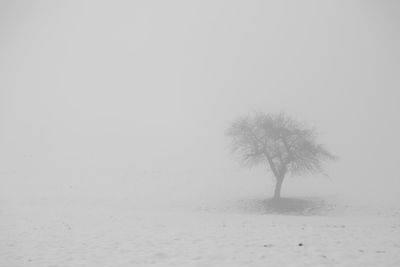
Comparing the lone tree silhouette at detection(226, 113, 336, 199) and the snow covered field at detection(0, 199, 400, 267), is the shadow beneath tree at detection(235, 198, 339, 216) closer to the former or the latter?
the lone tree silhouette at detection(226, 113, 336, 199)

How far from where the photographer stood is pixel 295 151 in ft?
113

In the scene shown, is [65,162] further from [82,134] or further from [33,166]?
[82,134]

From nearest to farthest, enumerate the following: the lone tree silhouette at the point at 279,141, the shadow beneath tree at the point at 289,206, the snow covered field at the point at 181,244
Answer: the snow covered field at the point at 181,244
the shadow beneath tree at the point at 289,206
the lone tree silhouette at the point at 279,141

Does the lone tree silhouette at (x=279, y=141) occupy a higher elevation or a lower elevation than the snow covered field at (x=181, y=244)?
higher

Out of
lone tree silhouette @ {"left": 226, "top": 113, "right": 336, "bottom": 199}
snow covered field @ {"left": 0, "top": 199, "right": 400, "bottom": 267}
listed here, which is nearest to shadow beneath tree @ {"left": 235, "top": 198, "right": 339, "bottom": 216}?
lone tree silhouette @ {"left": 226, "top": 113, "right": 336, "bottom": 199}

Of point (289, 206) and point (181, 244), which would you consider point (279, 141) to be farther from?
point (181, 244)

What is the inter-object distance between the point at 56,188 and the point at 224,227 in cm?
3254

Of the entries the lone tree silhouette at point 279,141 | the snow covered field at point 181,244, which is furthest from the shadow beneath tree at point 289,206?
the snow covered field at point 181,244

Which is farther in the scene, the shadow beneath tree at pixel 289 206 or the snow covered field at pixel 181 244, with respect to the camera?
the shadow beneath tree at pixel 289 206

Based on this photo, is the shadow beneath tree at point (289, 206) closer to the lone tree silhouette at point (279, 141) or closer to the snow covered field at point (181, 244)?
the lone tree silhouette at point (279, 141)

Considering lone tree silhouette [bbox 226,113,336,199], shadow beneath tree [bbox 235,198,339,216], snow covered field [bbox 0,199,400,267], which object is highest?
lone tree silhouette [bbox 226,113,336,199]

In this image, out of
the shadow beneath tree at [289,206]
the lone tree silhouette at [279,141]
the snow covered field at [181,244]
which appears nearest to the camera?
the snow covered field at [181,244]

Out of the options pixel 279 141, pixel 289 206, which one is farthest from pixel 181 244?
pixel 279 141

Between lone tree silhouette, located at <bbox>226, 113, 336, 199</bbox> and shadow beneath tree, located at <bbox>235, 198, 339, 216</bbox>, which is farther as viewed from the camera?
lone tree silhouette, located at <bbox>226, 113, 336, 199</bbox>
